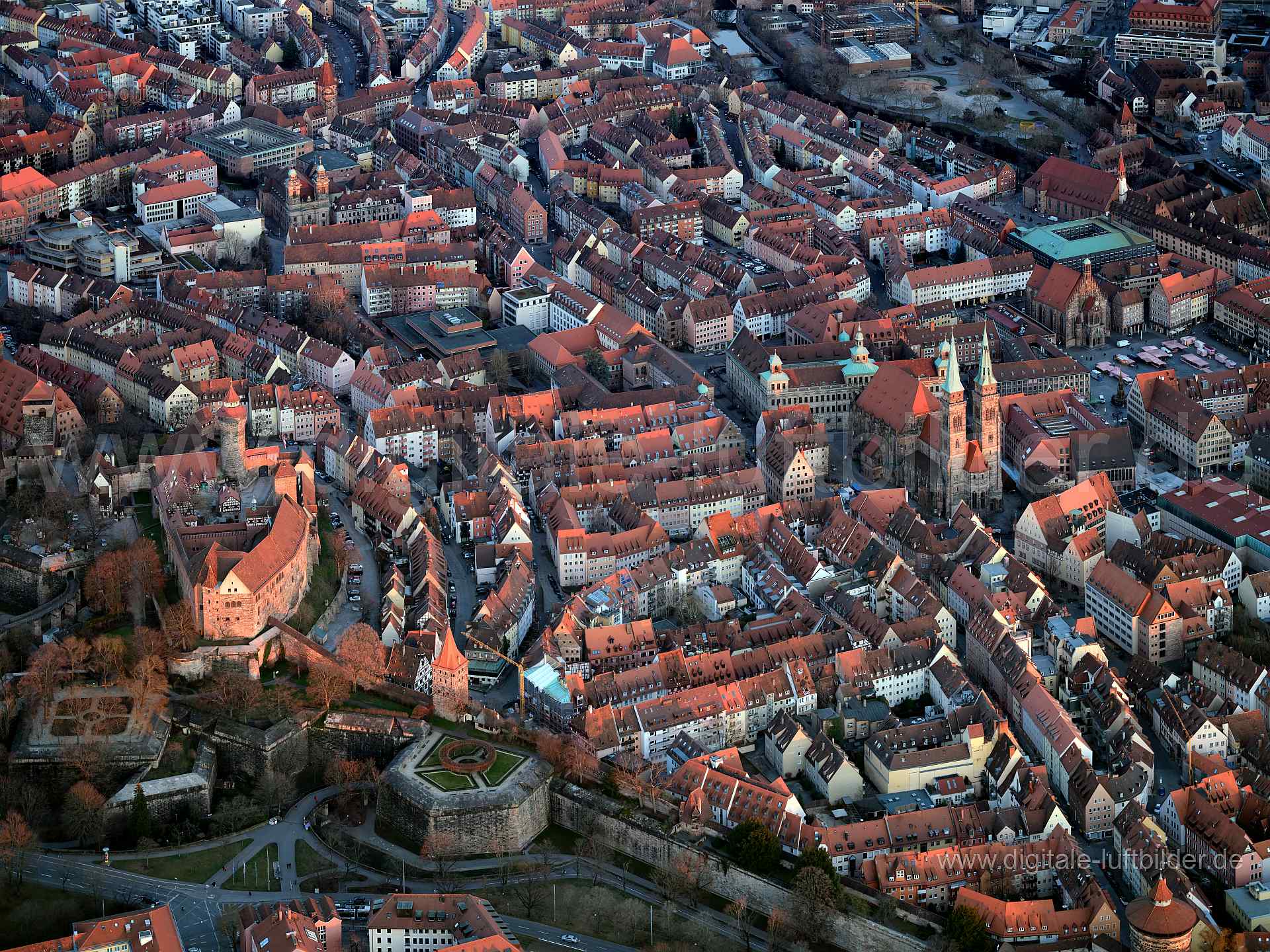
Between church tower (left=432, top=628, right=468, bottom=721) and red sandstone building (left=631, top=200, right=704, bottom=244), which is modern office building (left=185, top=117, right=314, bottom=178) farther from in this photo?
church tower (left=432, top=628, right=468, bottom=721)

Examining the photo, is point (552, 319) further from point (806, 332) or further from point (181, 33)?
point (181, 33)

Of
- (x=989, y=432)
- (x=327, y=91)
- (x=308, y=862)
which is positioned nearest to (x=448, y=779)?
(x=308, y=862)

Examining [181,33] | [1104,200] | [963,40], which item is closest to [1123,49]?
[963,40]

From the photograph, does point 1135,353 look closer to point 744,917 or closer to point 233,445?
point 233,445

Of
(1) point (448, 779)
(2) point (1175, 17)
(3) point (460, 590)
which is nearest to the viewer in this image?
(1) point (448, 779)

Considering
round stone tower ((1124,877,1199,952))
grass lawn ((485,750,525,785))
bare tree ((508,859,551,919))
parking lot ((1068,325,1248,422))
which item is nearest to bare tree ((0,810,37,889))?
grass lawn ((485,750,525,785))

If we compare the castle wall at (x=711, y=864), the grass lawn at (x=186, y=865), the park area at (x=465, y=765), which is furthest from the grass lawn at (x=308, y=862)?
the castle wall at (x=711, y=864)

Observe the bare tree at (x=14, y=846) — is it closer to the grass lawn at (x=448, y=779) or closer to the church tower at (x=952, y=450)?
the grass lawn at (x=448, y=779)
